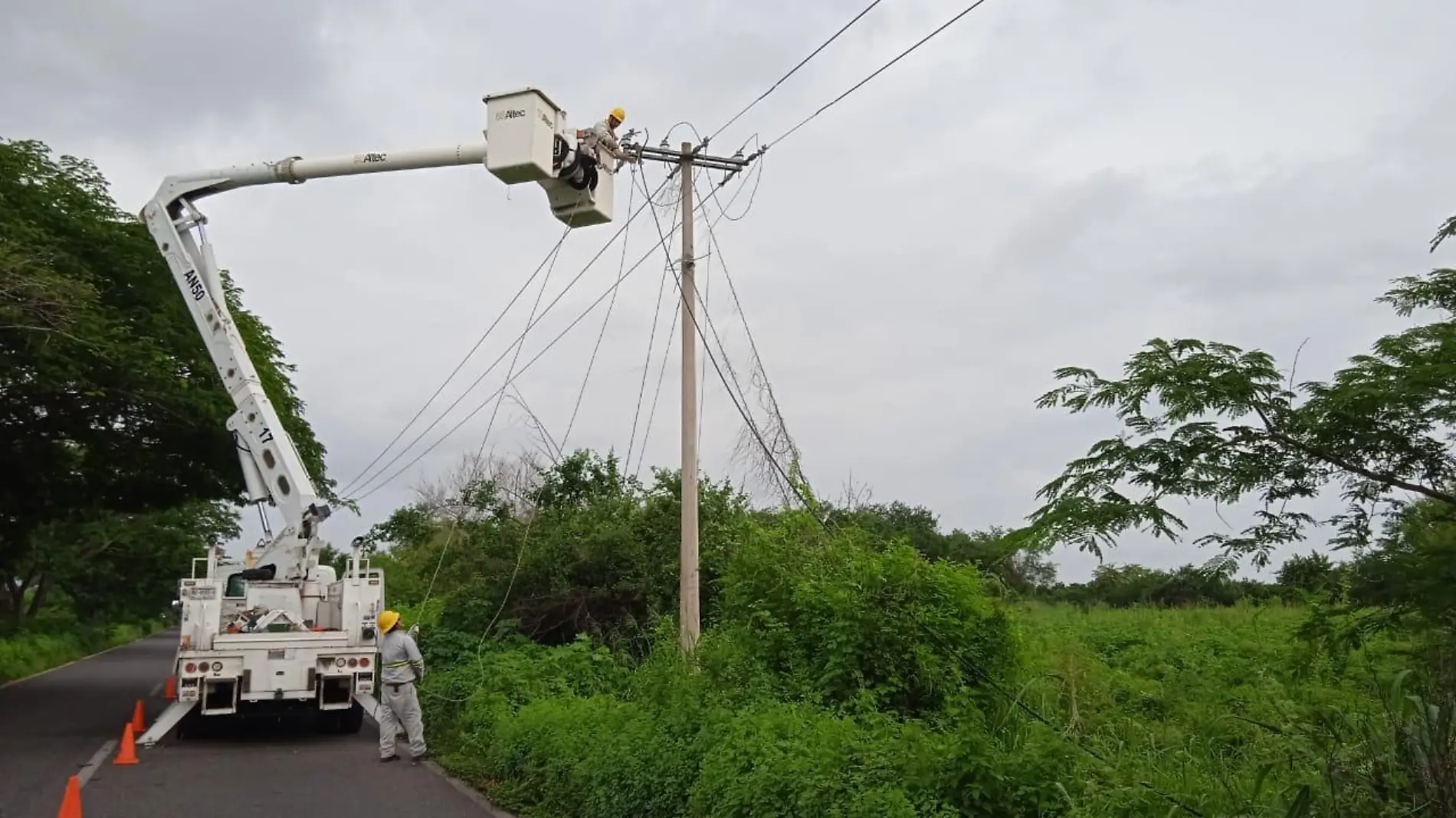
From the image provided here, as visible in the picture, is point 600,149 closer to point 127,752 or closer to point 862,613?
point 862,613

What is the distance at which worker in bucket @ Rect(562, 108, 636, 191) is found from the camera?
39.5 feet

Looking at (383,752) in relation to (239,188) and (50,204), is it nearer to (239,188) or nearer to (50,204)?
(239,188)

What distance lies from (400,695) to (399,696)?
1 cm

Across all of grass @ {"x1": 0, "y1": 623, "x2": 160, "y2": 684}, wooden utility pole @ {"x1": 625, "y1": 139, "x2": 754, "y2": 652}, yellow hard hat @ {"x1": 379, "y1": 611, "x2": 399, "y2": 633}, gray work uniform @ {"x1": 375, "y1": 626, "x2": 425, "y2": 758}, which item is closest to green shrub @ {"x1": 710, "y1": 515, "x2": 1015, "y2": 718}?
wooden utility pole @ {"x1": 625, "y1": 139, "x2": 754, "y2": 652}

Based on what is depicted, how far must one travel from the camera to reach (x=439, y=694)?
14.2 meters

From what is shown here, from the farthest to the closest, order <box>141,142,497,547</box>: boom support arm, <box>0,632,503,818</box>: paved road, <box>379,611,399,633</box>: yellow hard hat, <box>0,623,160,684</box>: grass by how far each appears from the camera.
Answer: <box>0,623,160,684</box>: grass → <box>141,142,497,547</box>: boom support arm → <box>379,611,399,633</box>: yellow hard hat → <box>0,632,503,818</box>: paved road

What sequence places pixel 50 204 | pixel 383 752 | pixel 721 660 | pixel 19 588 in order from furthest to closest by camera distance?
pixel 19 588
pixel 50 204
pixel 383 752
pixel 721 660

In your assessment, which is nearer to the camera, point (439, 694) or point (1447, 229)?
point (1447, 229)

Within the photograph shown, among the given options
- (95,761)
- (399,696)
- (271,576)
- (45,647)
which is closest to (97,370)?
(271,576)

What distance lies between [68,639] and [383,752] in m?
34.5

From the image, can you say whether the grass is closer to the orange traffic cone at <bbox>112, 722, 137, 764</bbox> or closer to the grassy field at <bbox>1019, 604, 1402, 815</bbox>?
the orange traffic cone at <bbox>112, 722, 137, 764</bbox>

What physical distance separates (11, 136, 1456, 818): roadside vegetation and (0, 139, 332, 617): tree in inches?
2.4

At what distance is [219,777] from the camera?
11.7 m

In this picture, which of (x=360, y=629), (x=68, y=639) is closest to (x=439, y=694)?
(x=360, y=629)
